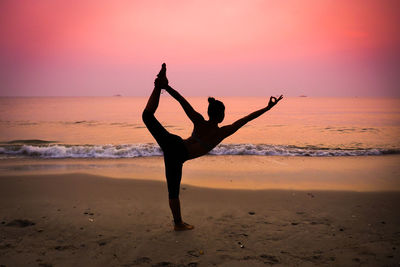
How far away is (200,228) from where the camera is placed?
15.2 feet

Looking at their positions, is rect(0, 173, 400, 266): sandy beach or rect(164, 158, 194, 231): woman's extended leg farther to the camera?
rect(164, 158, 194, 231): woman's extended leg

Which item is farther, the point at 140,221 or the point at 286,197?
the point at 286,197

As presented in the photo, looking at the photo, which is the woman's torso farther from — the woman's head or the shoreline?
the shoreline

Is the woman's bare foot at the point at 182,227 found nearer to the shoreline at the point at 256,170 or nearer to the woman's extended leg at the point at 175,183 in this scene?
the woman's extended leg at the point at 175,183

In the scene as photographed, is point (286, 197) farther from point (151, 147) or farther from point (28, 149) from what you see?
point (28, 149)

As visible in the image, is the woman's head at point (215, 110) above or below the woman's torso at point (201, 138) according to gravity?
above

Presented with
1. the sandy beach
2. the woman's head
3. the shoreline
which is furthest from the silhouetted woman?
the shoreline

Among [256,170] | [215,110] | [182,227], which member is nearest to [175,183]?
[182,227]

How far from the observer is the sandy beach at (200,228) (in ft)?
12.1

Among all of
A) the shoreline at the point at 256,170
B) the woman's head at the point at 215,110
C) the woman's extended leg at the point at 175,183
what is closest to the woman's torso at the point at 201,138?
the woman's head at the point at 215,110

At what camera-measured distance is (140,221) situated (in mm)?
4918

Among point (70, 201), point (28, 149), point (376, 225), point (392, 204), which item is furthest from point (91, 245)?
point (28, 149)

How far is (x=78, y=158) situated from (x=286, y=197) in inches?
359

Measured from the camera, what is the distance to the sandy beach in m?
3.68
